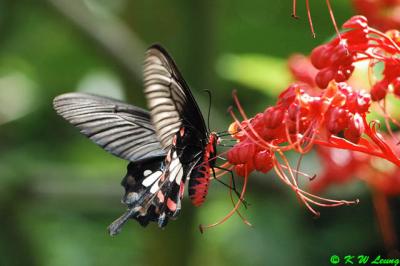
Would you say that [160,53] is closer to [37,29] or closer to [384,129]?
[384,129]

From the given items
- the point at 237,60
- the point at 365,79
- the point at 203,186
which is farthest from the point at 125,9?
the point at 203,186

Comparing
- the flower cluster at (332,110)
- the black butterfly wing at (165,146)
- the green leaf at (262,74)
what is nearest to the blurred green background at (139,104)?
the green leaf at (262,74)

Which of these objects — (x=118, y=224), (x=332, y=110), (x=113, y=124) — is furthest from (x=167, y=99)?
(x=332, y=110)

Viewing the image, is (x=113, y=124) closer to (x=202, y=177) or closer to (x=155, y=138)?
(x=155, y=138)

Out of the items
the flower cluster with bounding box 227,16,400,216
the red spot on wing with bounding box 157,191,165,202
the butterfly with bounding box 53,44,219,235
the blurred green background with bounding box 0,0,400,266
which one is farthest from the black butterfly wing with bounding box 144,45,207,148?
the blurred green background with bounding box 0,0,400,266

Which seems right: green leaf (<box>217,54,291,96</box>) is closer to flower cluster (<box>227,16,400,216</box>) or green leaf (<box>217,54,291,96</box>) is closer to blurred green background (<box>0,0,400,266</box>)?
blurred green background (<box>0,0,400,266</box>)

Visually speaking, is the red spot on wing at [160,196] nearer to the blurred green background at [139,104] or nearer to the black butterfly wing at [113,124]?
the black butterfly wing at [113,124]
